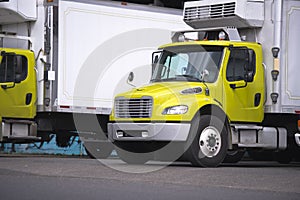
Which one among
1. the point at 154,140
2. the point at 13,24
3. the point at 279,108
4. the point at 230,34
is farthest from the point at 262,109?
the point at 13,24

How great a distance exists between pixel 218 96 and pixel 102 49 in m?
5.71

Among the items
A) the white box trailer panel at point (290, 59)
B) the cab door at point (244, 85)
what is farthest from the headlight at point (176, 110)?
the white box trailer panel at point (290, 59)

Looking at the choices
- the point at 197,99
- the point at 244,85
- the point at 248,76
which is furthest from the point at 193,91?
the point at 248,76

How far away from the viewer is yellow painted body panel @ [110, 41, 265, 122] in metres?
17.8

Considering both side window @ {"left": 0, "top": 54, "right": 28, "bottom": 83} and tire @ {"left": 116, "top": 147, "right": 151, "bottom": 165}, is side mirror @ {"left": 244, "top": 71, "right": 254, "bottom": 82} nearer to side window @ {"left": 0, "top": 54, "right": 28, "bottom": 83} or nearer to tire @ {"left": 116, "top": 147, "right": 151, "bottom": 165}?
tire @ {"left": 116, "top": 147, "right": 151, "bottom": 165}

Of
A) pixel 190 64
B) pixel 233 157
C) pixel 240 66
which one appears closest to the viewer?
pixel 190 64

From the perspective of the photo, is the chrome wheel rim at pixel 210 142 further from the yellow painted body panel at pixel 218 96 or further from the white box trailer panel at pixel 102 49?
the white box trailer panel at pixel 102 49

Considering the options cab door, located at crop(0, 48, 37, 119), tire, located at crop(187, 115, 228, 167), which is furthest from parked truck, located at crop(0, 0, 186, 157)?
tire, located at crop(187, 115, 228, 167)

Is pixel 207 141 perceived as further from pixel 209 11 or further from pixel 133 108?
pixel 209 11

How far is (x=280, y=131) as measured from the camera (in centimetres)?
1973

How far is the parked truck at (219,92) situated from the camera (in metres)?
17.8

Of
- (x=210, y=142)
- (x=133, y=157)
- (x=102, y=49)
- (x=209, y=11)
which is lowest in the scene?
(x=133, y=157)

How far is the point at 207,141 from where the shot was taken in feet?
59.2

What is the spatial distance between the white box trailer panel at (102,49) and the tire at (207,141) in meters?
5.54
